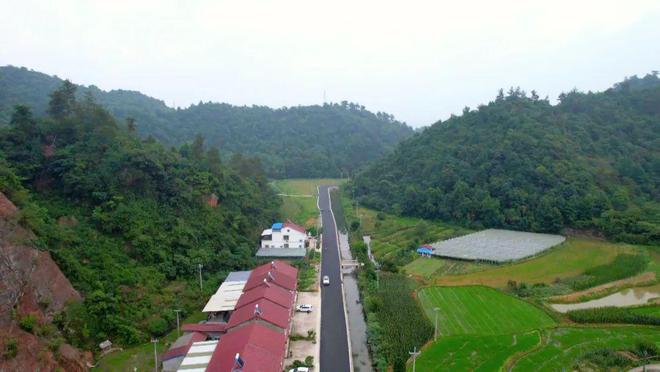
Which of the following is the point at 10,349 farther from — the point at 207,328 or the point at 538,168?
the point at 538,168

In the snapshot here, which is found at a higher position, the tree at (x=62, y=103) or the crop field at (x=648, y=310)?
the tree at (x=62, y=103)

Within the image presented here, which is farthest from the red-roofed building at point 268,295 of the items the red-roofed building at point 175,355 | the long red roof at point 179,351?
the red-roofed building at point 175,355

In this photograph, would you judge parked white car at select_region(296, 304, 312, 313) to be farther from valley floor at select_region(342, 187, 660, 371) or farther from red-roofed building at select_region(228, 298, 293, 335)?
valley floor at select_region(342, 187, 660, 371)

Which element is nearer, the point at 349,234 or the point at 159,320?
the point at 159,320

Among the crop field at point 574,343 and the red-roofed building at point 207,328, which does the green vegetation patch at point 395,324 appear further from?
the red-roofed building at point 207,328

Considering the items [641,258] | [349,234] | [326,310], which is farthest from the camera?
[349,234]

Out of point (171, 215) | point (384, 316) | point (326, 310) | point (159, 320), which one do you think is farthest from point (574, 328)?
point (171, 215)

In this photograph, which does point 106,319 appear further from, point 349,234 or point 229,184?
point 349,234

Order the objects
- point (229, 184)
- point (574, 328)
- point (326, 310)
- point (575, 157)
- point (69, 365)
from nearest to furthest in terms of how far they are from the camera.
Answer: point (69, 365) → point (574, 328) → point (326, 310) → point (229, 184) → point (575, 157)
